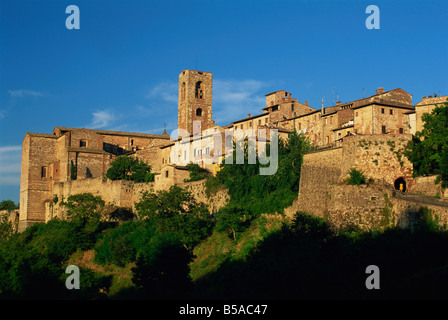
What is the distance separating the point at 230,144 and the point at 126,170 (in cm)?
1145

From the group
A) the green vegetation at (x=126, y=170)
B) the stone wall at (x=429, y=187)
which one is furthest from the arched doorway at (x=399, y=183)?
the green vegetation at (x=126, y=170)

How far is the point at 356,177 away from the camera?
133 ft

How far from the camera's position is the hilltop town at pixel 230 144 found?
4122cm

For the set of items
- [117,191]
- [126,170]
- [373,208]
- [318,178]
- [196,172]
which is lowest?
[373,208]

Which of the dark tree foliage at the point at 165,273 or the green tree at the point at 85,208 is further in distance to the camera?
the green tree at the point at 85,208

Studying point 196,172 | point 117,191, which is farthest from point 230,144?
point 117,191

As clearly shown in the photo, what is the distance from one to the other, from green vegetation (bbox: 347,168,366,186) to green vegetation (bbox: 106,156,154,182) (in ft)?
93.8

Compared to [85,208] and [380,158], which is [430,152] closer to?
[380,158]

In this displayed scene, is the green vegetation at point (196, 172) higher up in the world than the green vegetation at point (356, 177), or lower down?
higher up

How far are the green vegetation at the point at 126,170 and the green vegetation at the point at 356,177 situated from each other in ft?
93.8

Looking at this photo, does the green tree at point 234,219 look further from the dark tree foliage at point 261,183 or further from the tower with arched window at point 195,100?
the tower with arched window at point 195,100

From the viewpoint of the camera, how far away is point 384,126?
56969 millimetres

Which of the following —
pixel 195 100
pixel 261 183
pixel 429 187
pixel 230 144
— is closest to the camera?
pixel 429 187
